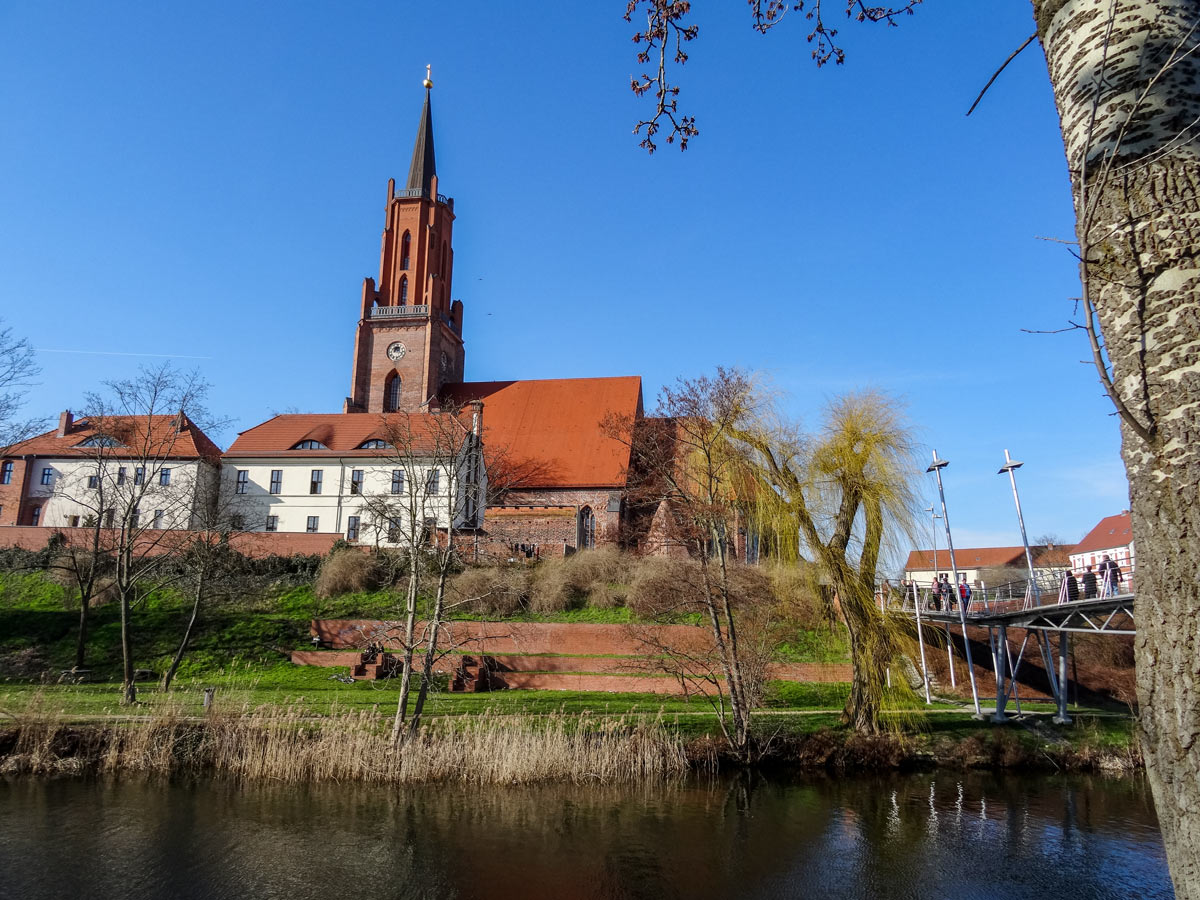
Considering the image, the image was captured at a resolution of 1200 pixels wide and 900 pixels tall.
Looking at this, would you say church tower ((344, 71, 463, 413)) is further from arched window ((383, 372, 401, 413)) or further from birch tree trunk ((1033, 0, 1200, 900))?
birch tree trunk ((1033, 0, 1200, 900))

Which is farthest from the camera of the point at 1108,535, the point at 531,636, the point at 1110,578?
the point at 1108,535

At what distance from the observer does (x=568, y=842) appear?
11648 mm

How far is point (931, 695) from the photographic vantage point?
25.0 meters

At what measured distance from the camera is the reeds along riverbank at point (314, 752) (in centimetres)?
1455

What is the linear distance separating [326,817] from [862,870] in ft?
26.3

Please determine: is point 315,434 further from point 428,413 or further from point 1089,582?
point 1089,582

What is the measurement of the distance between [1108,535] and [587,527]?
49001 mm

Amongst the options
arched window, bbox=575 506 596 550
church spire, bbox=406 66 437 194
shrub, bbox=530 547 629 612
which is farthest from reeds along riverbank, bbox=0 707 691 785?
church spire, bbox=406 66 437 194

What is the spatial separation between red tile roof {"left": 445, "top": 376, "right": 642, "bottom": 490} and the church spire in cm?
1286

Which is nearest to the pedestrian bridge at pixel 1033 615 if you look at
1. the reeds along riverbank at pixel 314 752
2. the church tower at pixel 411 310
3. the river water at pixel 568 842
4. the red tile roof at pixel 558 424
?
the river water at pixel 568 842

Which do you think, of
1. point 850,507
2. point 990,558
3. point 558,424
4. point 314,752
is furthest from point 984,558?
point 314,752

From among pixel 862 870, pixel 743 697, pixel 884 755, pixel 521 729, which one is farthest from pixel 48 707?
pixel 884 755

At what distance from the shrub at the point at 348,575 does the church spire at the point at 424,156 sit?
2677 centimetres

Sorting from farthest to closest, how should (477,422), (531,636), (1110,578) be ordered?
(477,422) → (531,636) → (1110,578)
